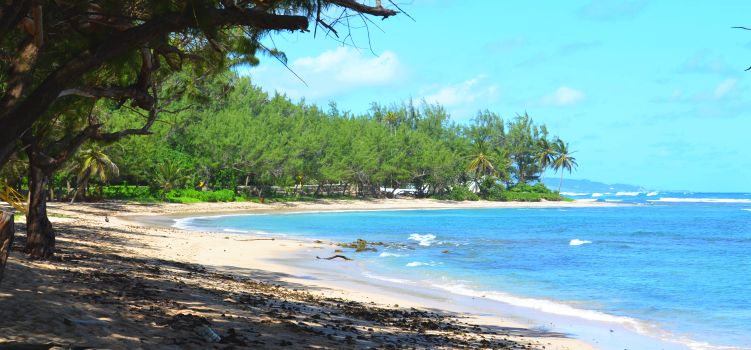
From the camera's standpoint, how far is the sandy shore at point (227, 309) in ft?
23.2

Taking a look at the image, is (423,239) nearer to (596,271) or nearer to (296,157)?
(596,271)

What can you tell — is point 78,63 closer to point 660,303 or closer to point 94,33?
point 94,33

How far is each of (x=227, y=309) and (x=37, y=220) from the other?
4.56 metres

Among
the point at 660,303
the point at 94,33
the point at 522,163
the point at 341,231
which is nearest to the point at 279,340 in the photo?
the point at 94,33

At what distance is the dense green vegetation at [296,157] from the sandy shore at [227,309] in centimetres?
2230

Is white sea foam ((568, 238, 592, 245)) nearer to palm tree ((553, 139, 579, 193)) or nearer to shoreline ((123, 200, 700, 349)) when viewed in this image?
shoreline ((123, 200, 700, 349))

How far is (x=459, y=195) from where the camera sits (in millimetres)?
99562

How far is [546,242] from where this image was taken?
123 ft

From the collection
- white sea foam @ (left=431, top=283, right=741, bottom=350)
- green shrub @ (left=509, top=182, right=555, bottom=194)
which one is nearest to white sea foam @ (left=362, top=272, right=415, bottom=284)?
white sea foam @ (left=431, top=283, right=741, bottom=350)

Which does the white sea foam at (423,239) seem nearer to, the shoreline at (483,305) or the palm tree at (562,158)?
the shoreline at (483,305)

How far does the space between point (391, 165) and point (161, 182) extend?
3577 centimetres

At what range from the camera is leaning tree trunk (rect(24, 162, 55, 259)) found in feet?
40.0

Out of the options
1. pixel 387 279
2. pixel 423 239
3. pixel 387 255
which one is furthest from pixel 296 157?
pixel 387 279

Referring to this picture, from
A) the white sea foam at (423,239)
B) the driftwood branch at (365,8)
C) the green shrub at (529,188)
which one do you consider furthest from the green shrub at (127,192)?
the green shrub at (529,188)
